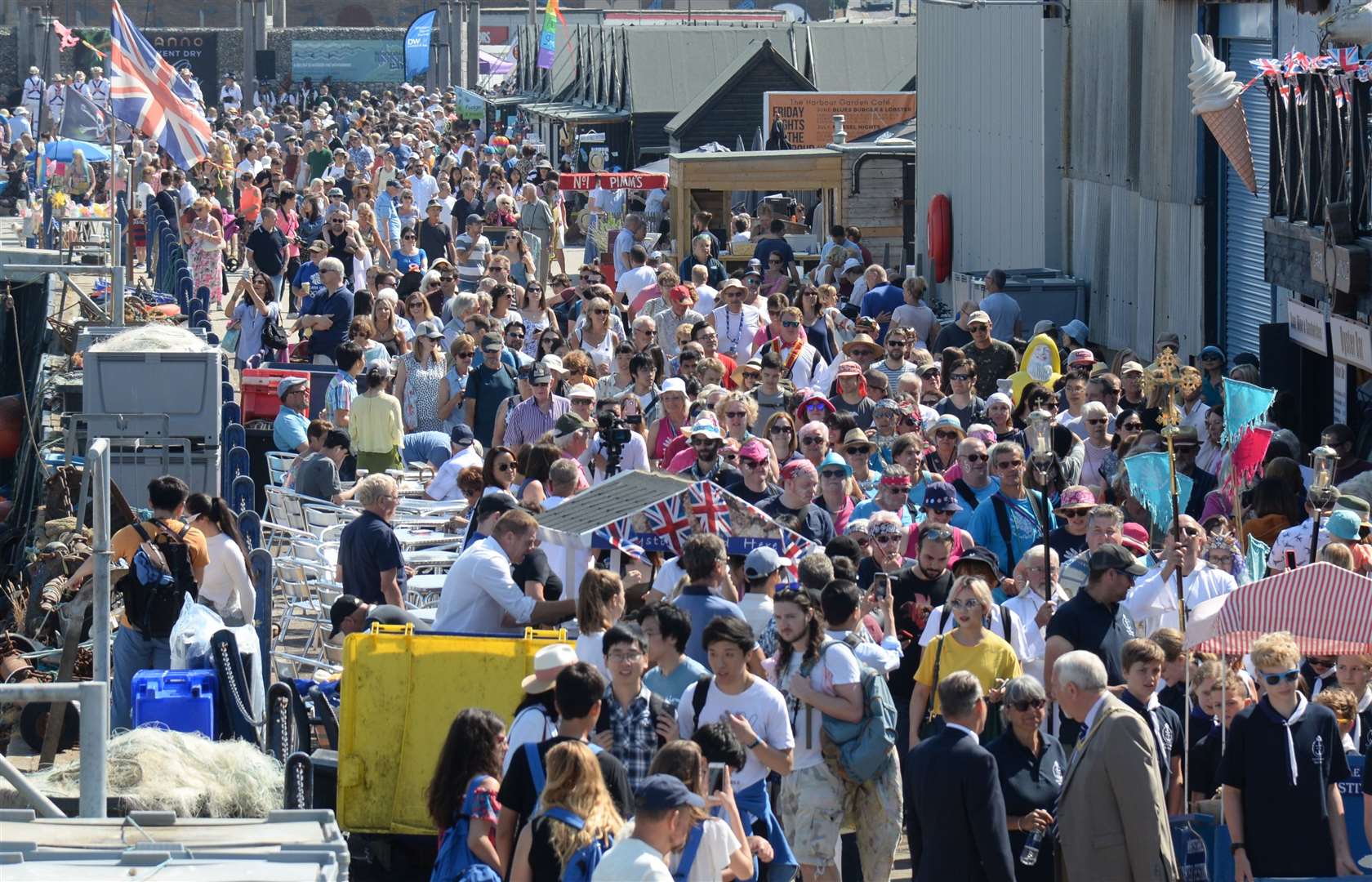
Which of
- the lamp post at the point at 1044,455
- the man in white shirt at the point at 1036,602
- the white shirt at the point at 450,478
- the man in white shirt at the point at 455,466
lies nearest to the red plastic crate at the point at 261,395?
the man in white shirt at the point at 455,466

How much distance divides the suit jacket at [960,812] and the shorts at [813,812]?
2.08 ft

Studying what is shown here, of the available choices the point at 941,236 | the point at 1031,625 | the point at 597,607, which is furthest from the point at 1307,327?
the point at 941,236

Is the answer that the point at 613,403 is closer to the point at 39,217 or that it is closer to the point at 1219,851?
the point at 1219,851


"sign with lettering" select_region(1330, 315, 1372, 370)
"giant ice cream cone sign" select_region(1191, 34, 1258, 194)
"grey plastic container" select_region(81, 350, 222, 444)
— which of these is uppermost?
"giant ice cream cone sign" select_region(1191, 34, 1258, 194)

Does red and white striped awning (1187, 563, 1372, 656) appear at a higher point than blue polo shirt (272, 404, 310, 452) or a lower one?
lower

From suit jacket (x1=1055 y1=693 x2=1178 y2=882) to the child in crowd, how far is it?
1.82 metres

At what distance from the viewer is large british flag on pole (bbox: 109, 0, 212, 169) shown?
2036 cm

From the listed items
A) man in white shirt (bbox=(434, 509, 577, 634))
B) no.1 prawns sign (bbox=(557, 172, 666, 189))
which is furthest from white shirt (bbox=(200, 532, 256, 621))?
no.1 prawns sign (bbox=(557, 172, 666, 189))

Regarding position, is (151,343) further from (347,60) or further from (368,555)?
(347,60)

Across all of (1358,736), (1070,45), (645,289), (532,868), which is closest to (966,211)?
(1070,45)

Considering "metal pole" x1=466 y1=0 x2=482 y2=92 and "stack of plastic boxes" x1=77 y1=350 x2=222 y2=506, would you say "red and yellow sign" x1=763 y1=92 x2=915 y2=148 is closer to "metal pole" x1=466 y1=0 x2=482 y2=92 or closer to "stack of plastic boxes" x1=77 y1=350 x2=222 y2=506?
"stack of plastic boxes" x1=77 y1=350 x2=222 y2=506

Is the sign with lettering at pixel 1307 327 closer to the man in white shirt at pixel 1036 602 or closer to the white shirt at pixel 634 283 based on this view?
the man in white shirt at pixel 1036 602

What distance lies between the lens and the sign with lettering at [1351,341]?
43.9ft

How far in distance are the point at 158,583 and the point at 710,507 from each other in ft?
8.54
